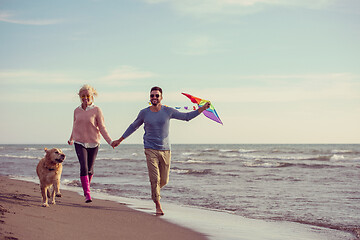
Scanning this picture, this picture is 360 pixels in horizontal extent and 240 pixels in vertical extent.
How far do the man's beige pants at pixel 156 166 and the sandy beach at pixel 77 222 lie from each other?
0.47 m

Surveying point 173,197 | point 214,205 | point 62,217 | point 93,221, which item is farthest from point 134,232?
point 173,197

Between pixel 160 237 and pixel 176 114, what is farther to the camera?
pixel 176 114

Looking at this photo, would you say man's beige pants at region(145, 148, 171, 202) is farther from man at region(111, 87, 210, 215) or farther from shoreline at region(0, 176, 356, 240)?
shoreline at region(0, 176, 356, 240)

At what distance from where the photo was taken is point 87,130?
21.1 ft

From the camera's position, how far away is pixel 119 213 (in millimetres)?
6066

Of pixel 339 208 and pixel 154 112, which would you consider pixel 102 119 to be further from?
pixel 339 208

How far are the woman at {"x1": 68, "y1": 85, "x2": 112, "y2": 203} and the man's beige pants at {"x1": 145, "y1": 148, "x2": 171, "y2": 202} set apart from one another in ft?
2.92

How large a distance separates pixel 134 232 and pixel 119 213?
4.43 ft

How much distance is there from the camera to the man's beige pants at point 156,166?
233 inches

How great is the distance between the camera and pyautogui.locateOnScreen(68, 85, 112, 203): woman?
643 cm

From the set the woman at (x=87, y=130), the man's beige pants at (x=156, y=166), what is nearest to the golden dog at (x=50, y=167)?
the woman at (x=87, y=130)

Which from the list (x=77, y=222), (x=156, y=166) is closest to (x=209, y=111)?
(x=156, y=166)

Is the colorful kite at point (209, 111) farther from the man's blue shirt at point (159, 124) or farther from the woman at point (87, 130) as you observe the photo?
the woman at point (87, 130)

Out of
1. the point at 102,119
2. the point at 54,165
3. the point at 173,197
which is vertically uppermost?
the point at 102,119
